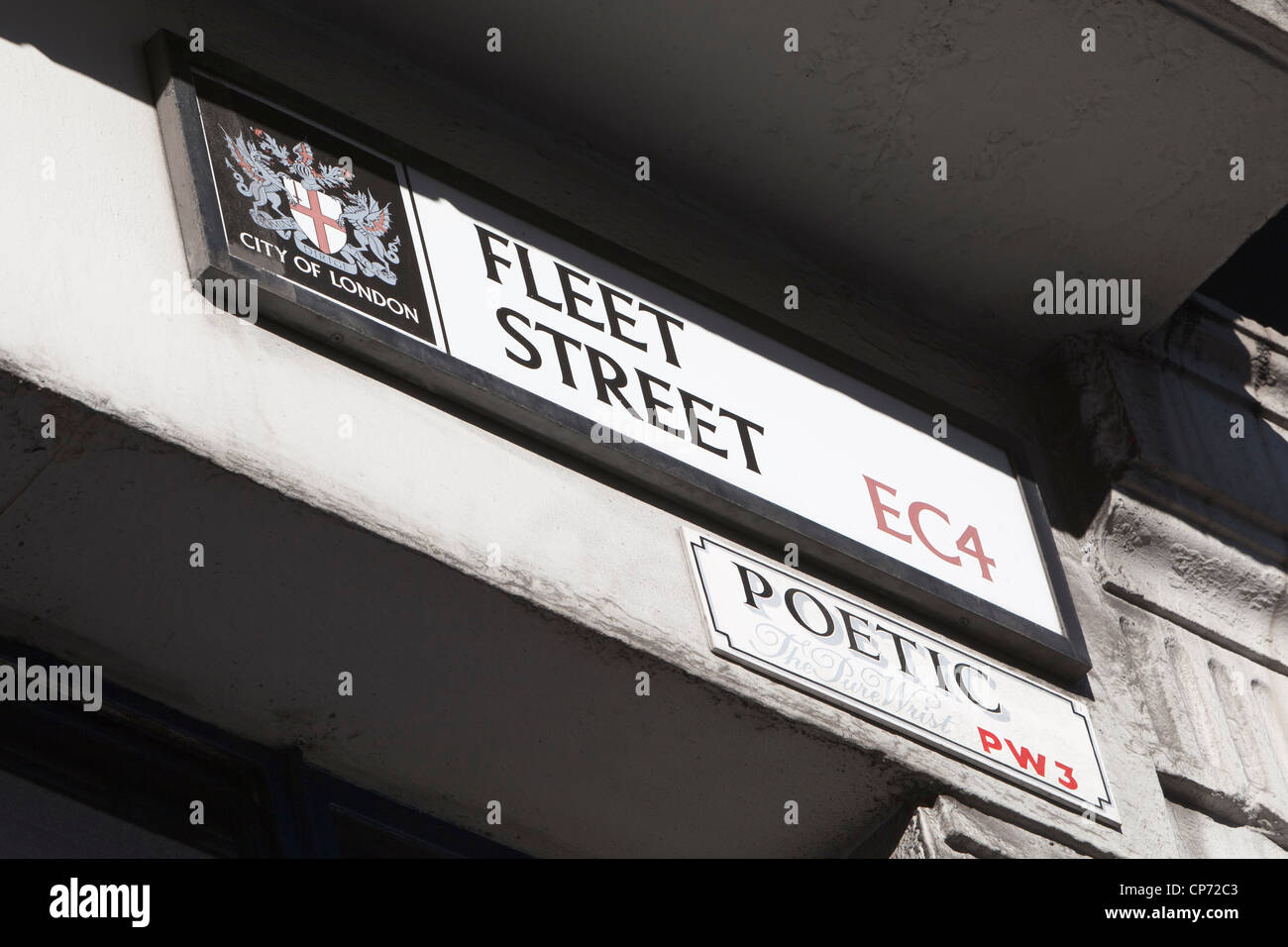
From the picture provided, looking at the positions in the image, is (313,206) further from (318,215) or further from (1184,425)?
(1184,425)

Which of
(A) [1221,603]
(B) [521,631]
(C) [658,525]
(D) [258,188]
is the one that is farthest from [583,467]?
(A) [1221,603]

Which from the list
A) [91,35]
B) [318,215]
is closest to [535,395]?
[318,215]

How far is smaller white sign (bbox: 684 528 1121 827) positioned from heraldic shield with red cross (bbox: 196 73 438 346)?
613mm

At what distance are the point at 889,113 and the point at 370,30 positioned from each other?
0.98 meters

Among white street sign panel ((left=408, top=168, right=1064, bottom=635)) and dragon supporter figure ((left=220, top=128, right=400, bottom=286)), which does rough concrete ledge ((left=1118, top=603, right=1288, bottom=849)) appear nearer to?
white street sign panel ((left=408, top=168, right=1064, bottom=635))

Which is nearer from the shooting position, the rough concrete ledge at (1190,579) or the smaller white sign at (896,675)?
the smaller white sign at (896,675)

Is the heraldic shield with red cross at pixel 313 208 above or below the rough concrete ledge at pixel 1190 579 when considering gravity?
above

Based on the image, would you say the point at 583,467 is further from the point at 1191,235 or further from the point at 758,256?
the point at 1191,235

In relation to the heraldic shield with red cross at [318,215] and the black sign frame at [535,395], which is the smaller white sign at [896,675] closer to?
the black sign frame at [535,395]

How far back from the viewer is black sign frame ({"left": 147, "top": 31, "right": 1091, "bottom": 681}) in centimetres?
273

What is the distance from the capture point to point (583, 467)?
292 cm

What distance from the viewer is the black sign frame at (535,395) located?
273cm

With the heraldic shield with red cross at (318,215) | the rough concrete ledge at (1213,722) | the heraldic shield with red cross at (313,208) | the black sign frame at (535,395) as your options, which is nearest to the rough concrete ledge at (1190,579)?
the rough concrete ledge at (1213,722)

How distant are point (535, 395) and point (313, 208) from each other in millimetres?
456
